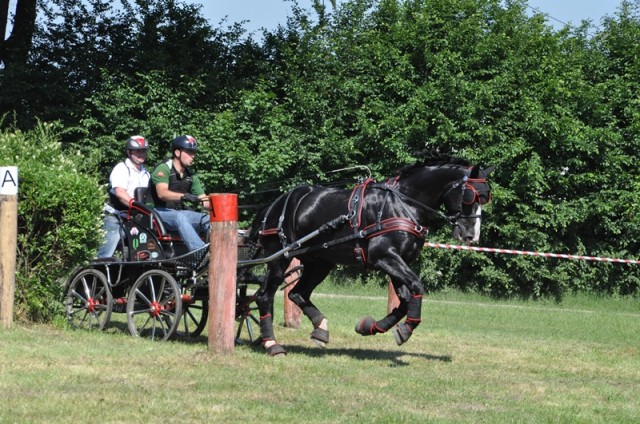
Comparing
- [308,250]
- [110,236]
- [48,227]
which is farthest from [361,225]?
[48,227]

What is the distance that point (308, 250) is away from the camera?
37.8ft

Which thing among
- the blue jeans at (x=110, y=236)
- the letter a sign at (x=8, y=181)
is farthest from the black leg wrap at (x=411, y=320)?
the letter a sign at (x=8, y=181)

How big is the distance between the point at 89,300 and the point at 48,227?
1141mm

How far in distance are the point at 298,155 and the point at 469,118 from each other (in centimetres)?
355

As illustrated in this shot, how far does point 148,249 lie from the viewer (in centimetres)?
1233

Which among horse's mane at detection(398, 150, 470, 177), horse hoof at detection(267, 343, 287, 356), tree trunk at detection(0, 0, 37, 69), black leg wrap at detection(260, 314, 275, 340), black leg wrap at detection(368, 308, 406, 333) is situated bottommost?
horse hoof at detection(267, 343, 287, 356)

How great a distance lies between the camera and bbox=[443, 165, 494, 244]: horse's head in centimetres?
1112

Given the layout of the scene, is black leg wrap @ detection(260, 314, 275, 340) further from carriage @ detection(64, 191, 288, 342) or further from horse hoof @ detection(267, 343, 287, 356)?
carriage @ detection(64, 191, 288, 342)

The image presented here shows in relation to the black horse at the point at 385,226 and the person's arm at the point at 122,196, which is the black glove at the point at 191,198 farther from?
the black horse at the point at 385,226

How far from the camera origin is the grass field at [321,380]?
7.75 meters

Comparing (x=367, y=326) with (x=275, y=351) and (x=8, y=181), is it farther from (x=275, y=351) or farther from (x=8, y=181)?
(x=8, y=181)

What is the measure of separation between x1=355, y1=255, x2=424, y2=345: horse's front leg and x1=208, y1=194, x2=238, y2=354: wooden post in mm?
1367

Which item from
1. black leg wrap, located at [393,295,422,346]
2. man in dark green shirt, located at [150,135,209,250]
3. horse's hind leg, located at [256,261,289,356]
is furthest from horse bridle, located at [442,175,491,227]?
man in dark green shirt, located at [150,135,209,250]

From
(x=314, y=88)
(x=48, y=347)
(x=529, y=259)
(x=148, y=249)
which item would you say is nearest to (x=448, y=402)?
(x=48, y=347)
